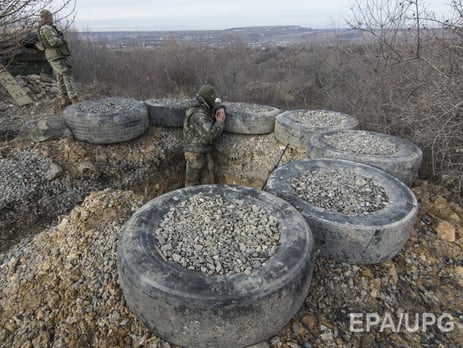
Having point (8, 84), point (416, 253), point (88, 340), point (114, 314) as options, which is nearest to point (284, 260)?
point (114, 314)

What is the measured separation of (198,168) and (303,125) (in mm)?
1985

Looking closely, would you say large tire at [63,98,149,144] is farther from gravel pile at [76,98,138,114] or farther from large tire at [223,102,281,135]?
large tire at [223,102,281,135]

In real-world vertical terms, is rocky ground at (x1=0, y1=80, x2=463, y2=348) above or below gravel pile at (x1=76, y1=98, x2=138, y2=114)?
below

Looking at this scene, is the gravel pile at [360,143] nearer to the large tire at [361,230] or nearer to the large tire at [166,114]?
the large tire at [361,230]

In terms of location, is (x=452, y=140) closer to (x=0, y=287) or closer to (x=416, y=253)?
(x=416, y=253)

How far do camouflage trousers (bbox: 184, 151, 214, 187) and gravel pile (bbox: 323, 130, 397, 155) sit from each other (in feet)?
7.07

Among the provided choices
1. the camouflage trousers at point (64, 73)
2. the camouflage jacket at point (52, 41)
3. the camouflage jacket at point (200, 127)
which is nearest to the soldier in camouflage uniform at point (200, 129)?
the camouflage jacket at point (200, 127)

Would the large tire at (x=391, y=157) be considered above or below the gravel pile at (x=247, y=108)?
below

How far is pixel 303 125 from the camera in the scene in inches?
196

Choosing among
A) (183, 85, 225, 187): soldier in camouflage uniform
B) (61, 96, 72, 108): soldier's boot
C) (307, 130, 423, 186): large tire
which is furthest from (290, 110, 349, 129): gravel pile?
(61, 96, 72, 108): soldier's boot

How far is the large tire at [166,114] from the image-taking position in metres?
5.77

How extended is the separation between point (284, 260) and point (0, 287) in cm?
290

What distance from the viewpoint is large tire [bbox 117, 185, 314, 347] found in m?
1.97

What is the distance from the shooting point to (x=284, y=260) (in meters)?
2.24
